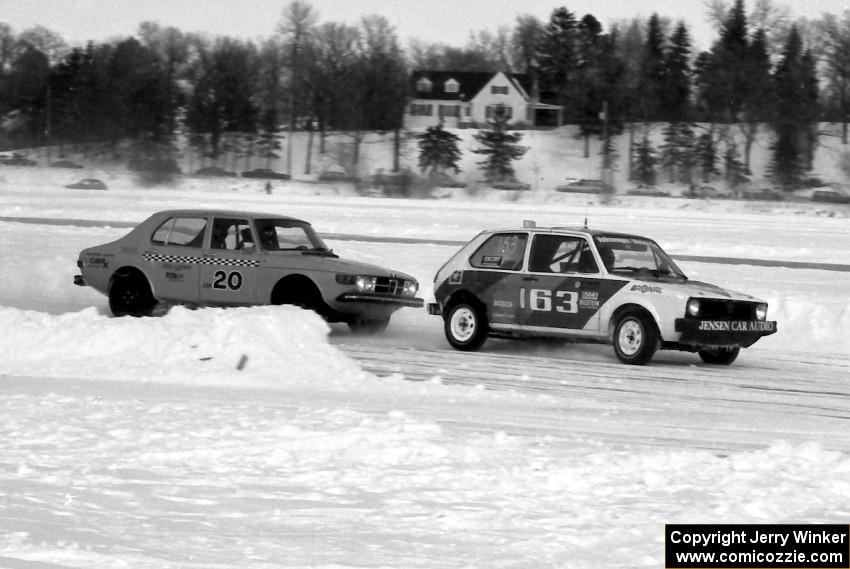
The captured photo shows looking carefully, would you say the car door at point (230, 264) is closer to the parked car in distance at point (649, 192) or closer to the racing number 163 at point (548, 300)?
the racing number 163 at point (548, 300)

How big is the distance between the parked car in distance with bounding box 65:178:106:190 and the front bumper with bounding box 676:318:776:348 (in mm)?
49146

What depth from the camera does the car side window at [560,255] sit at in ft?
45.4

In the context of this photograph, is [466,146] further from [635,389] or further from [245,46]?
[635,389]

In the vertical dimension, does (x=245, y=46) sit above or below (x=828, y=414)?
above

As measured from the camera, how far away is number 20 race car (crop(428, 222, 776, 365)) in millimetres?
13000

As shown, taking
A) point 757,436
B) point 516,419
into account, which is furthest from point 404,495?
point 757,436

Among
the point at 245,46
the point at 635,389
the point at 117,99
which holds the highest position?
the point at 245,46

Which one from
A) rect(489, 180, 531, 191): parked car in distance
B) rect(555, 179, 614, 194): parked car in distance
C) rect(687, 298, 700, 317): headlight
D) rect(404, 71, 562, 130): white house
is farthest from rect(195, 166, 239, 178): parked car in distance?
rect(687, 298, 700, 317): headlight

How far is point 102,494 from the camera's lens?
6719 millimetres

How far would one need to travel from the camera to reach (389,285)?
15180 millimetres

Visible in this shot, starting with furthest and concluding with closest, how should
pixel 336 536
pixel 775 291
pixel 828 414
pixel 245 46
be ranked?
pixel 245 46 < pixel 775 291 < pixel 828 414 < pixel 336 536

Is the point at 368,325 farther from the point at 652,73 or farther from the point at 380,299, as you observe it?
the point at 652,73

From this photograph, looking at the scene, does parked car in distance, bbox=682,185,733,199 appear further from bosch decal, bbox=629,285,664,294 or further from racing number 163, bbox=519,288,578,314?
bosch decal, bbox=629,285,664,294

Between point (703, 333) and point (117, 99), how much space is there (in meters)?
63.0
